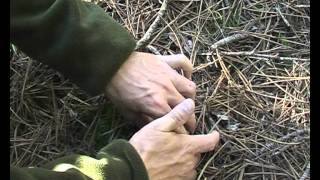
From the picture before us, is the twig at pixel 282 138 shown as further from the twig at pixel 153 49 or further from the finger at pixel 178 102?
the twig at pixel 153 49

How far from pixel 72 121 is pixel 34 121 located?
0.12 metres

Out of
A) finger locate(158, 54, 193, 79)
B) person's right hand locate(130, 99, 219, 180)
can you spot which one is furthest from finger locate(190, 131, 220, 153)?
finger locate(158, 54, 193, 79)

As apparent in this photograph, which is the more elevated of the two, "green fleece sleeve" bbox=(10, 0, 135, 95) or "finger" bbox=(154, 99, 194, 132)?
"green fleece sleeve" bbox=(10, 0, 135, 95)

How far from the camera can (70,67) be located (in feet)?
5.37

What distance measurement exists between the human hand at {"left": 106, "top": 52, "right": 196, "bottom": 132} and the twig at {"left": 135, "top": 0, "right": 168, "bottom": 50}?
132 mm

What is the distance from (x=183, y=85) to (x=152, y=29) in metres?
0.28

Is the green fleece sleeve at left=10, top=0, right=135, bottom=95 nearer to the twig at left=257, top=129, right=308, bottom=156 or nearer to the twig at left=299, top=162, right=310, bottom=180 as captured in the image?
the twig at left=257, top=129, right=308, bottom=156

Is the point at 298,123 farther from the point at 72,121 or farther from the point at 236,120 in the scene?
the point at 72,121

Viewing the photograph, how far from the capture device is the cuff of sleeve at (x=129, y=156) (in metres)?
1.41

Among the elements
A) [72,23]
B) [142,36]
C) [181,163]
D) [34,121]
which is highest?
[72,23]

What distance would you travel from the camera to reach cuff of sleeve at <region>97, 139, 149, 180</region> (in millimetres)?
1414

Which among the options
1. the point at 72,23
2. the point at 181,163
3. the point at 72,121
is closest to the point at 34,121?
the point at 72,121

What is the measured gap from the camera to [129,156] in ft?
4.72
